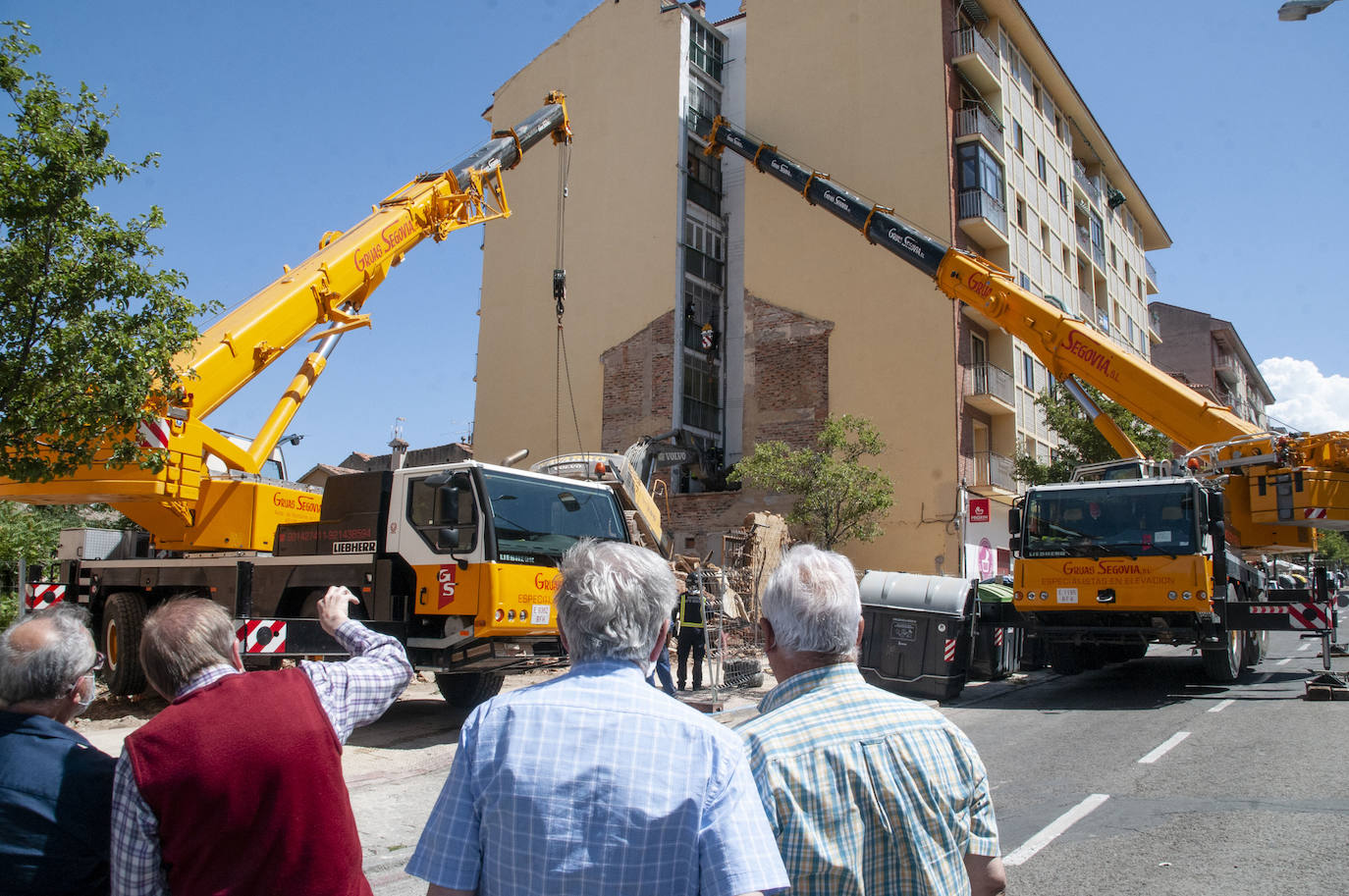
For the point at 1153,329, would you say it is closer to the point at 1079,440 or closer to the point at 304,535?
the point at 1079,440

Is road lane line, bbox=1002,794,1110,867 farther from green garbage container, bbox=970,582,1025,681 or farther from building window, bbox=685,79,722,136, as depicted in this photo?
building window, bbox=685,79,722,136

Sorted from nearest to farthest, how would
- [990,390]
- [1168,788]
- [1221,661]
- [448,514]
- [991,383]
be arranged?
[1168,788]
[448,514]
[1221,661]
[990,390]
[991,383]

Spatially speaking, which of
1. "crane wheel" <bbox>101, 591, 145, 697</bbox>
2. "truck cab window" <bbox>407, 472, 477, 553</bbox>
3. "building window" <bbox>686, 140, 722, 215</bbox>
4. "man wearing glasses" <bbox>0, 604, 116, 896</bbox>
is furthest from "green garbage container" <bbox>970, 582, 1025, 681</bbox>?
"building window" <bbox>686, 140, 722, 215</bbox>

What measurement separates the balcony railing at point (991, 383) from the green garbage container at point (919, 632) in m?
15.9

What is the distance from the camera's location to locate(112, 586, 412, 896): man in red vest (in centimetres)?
230

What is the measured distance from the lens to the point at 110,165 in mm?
8789

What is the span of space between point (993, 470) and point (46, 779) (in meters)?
28.6

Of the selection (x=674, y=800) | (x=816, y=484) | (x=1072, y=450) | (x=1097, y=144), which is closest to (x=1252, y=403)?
(x=1097, y=144)

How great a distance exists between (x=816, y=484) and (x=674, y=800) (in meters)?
23.4

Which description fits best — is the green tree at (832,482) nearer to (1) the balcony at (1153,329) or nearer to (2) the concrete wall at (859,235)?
(2) the concrete wall at (859,235)

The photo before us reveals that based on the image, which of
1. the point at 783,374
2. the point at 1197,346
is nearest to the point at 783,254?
the point at 783,374

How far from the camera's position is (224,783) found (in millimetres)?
2309

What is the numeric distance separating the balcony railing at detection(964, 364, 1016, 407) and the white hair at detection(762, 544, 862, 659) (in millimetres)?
26394

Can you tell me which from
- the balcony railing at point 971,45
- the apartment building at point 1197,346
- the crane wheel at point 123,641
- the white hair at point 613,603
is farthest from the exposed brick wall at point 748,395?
the apartment building at point 1197,346
